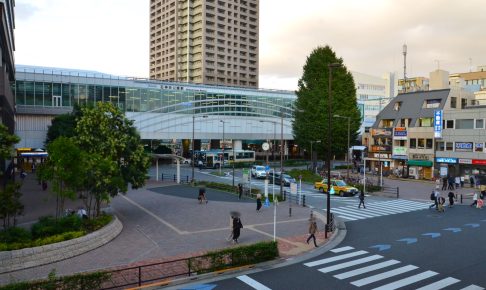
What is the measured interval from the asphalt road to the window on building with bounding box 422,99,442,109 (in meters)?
34.3

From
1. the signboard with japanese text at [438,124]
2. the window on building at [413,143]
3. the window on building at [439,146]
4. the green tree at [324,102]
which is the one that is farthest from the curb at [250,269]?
the window on building at [413,143]

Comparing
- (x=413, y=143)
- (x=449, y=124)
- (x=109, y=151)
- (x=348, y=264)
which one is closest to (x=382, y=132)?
(x=413, y=143)

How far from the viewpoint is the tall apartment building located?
124m

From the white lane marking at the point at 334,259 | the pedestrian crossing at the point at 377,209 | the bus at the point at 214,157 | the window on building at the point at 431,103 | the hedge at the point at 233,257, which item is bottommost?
the pedestrian crossing at the point at 377,209

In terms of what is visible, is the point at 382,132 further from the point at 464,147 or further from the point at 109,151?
the point at 109,151

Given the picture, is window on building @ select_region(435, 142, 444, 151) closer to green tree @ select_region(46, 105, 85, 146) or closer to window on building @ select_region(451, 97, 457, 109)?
window on building @ select_region(451, 97, 457, 109)

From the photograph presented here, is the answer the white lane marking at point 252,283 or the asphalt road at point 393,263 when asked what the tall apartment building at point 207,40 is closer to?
the asphalt road at point 393,263

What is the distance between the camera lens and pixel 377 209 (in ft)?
105

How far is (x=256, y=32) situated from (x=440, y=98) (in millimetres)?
90749

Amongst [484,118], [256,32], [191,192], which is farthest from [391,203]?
[256,32]

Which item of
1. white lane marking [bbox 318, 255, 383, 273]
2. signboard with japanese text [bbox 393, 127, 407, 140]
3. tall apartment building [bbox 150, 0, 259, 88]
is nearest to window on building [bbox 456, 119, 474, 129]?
signboard with japanese text [bbox 393, 127, 407, 140]

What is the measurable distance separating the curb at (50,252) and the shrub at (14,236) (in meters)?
1.03

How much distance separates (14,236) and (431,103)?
181 ft

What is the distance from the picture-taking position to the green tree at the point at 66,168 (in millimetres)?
20375
